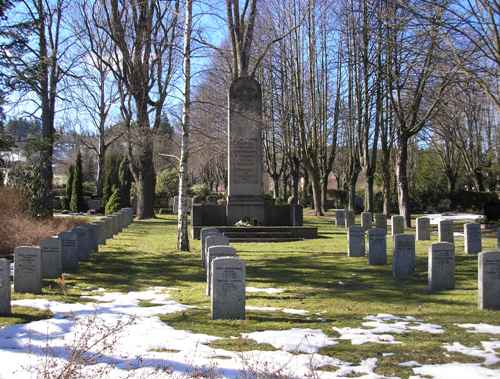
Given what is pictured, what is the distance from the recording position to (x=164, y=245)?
2092 centimetres

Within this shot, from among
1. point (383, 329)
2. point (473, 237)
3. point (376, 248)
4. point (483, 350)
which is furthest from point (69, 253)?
point (473, 237)

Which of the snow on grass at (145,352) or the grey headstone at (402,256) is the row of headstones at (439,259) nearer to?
the grey headstone at (402,256)

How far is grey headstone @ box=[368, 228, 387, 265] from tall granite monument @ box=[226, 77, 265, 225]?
9.59m

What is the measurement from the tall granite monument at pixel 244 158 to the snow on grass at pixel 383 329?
52.4ft

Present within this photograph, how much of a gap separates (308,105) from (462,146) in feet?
41.1

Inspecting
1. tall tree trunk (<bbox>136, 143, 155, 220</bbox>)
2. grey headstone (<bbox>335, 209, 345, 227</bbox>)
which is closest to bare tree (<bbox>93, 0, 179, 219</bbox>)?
tall tree trunk (<bbox>136, 143, 155, 220</bbox>)

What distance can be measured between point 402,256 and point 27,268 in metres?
7.78

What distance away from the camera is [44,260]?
1325cm

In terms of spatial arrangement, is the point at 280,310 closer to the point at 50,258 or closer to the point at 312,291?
the point at 312,291

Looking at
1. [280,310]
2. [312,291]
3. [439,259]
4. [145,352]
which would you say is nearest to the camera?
[145,352]

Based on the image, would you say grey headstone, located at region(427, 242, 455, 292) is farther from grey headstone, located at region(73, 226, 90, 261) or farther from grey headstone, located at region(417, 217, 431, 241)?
grey headstone, located at region(417, 217, 431, 241)

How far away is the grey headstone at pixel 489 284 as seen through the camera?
972 cm

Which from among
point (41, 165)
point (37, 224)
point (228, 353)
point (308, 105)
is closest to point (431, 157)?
point (308, 105)

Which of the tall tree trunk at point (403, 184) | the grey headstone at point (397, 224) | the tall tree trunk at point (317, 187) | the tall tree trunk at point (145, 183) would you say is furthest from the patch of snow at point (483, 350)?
the tall tree trunk at point (317, 187)
